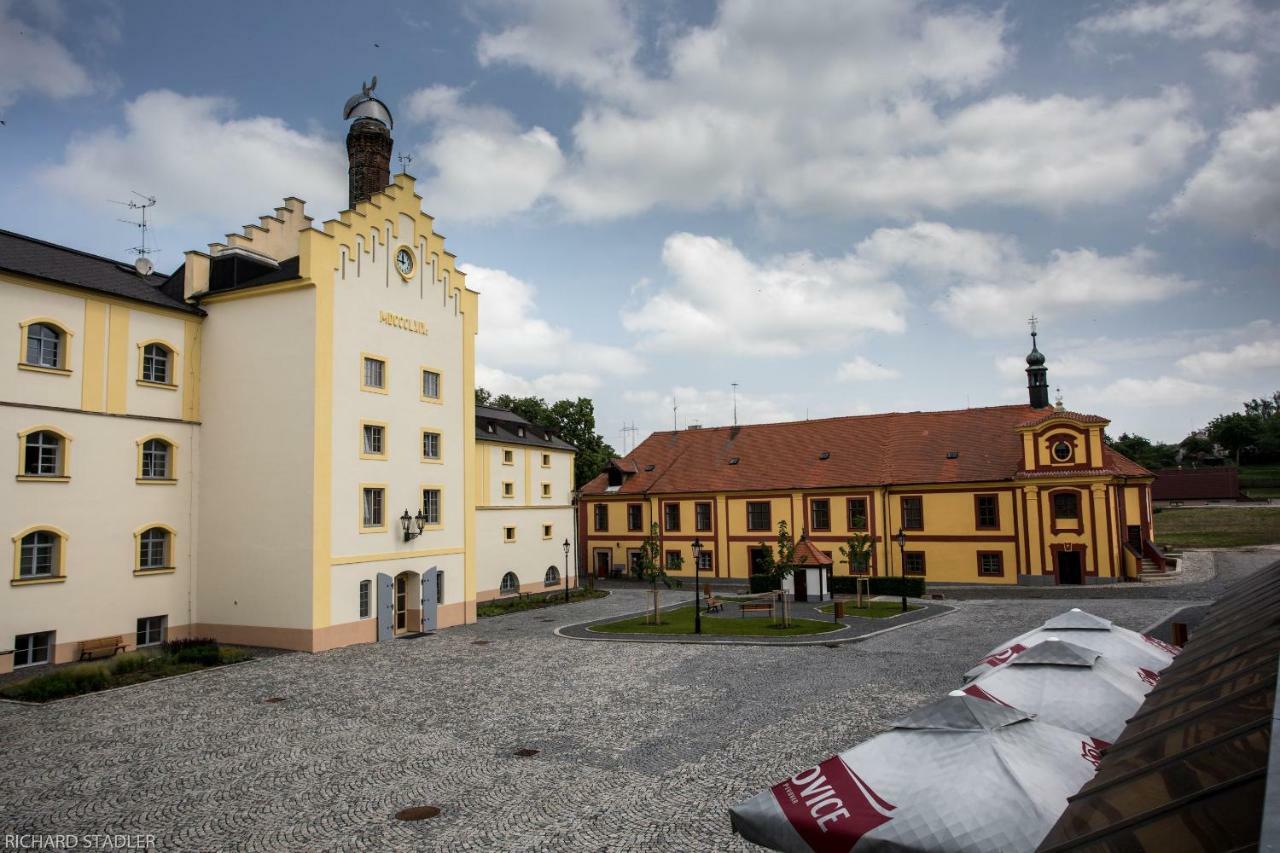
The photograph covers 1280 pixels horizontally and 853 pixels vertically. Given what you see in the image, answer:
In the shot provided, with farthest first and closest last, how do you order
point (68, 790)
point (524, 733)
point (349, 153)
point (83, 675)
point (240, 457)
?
point (349, 153) → point (240, 457) → point (83, 675) → point (524, 733) → point (68, 790)

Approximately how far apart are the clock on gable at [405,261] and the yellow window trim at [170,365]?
753cm

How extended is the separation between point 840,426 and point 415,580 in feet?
90.9

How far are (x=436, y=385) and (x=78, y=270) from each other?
438 inches

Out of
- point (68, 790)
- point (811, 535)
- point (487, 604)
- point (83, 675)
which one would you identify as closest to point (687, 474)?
point (811, 535)

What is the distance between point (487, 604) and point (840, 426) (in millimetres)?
23355

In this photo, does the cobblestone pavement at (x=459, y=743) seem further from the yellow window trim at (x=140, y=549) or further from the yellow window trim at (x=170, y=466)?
the yellow window trim at (x=170, y=466)

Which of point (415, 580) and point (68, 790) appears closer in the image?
point (68, 790)

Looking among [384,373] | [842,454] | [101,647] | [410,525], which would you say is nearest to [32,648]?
[101,647]

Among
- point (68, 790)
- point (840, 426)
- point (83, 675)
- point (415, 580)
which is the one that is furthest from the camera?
point (840, 426)

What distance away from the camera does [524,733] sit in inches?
540

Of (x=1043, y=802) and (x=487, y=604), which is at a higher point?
(x=1043, y=802)

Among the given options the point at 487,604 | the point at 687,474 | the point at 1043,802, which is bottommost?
the point at 487,604

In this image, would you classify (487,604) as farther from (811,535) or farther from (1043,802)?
(1043,802)

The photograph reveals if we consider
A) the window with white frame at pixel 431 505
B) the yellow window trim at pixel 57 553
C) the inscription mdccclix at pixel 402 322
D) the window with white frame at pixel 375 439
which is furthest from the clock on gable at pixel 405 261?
the yellow window trim at pixel 57 553
